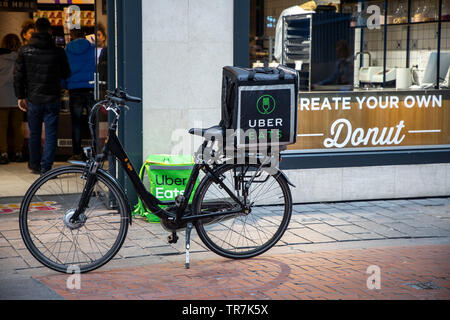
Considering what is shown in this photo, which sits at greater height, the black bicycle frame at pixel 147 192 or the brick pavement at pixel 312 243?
the black bicycle frame at pixel 147 192

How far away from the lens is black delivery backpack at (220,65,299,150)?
18.6ft

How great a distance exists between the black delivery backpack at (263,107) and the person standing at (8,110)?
5677 mm

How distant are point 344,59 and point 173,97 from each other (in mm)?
2102

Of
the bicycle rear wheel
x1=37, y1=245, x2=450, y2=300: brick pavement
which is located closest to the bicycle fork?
x1=37, y1=245, x2=450, y2=300: brick pavement

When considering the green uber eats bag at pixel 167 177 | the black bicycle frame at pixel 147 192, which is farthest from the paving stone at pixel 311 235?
the green uber eats bag at pixel 167 177

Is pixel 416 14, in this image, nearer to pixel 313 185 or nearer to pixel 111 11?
pixel 313 185

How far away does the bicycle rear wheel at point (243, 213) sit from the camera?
561 centimetres

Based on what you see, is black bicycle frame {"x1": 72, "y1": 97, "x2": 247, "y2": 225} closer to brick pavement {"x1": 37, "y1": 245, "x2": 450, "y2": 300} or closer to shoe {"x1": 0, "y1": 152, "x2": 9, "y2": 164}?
brick pavement {"x1": 37, "y1": 245, "x2": 450, "y2": 300}

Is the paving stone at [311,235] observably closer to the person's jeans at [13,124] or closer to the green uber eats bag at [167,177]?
the green uber eats bag at [167,177]

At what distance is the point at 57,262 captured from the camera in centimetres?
543

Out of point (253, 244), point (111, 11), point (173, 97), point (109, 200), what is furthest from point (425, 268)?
point (111, 11)

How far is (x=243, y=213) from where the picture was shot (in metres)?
5.68

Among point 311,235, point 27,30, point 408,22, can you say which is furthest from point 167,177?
point 27,30

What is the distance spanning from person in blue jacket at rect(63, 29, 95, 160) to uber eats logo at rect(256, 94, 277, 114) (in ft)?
15.3
